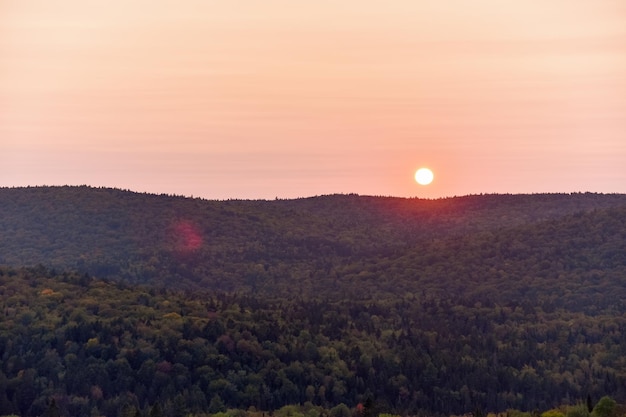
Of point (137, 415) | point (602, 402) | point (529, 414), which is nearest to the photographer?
point (137, 415)

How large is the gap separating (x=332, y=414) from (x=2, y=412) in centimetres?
5031

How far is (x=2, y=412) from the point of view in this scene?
186750 mm

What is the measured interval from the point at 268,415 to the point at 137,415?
112 ft

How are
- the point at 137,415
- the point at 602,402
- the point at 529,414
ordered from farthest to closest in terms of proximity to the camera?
the point at 529,414, the point at 602,402, the point at 137,415

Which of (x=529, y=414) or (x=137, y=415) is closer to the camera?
(x=137, y=415)

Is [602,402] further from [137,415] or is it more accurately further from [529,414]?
Answer: [137,415]

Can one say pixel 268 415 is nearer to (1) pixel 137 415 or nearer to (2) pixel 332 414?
(2) pixel 332 414

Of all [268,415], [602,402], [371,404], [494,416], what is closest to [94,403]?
[268,415]

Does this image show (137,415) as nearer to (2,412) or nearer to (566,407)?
(2,412)

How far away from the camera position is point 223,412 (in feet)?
643

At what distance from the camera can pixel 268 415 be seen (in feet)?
641

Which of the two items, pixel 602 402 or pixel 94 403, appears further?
pixel 94 403

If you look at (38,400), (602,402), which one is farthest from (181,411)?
(602,402)

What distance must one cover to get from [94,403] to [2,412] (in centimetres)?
1432
